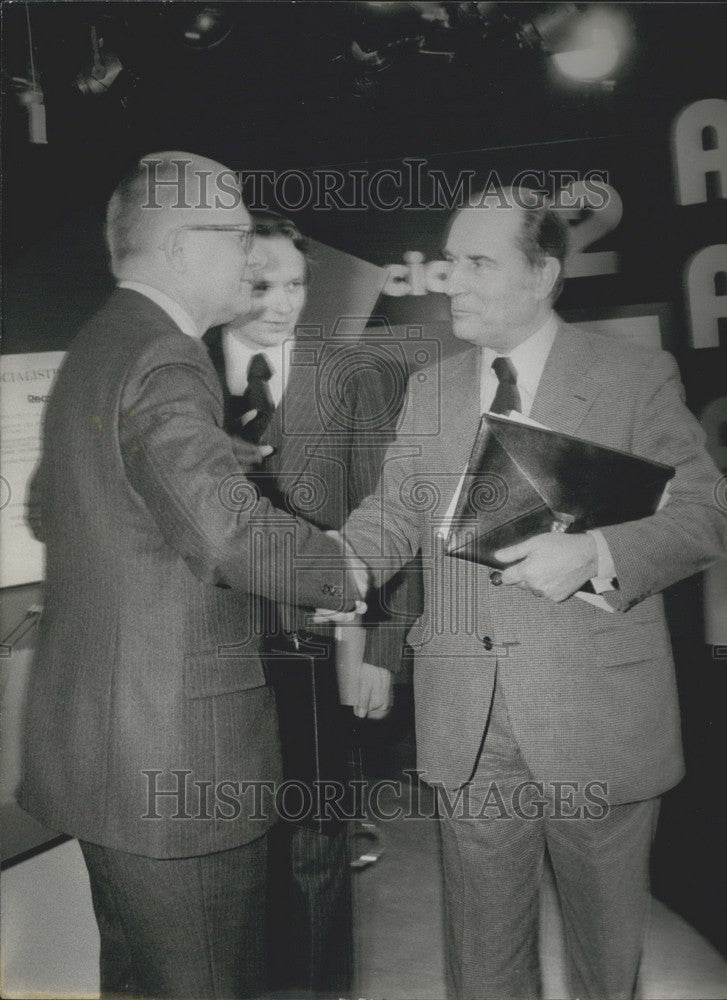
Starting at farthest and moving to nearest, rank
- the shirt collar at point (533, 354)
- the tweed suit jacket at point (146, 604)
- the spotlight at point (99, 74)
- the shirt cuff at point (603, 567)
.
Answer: the spotlight at point (99, 74) < the shirt collar at point (533, 354) < the shirt cuff at point (603, 567) < the tweed suit jacket at point (146, 604)

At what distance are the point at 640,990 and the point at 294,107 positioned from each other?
7.98ft

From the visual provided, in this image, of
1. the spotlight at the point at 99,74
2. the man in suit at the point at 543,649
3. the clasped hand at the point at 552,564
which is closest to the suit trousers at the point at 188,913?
the man in suit at the point at 543,649

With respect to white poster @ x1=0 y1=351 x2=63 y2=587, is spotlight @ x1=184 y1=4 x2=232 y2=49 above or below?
above

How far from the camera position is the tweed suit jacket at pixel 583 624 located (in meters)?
2.00

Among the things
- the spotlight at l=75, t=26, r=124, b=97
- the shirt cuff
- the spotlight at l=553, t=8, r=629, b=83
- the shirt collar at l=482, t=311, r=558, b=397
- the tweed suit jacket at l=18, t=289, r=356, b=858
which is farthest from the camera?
the spotlight at l=75, t=26, r=124, b=97

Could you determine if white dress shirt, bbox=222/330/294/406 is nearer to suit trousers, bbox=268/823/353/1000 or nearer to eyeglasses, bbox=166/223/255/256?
eyeglasses, bbox=166/223/255/256

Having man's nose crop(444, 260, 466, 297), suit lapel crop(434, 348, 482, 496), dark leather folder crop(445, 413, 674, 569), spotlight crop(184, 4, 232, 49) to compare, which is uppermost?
spotlight crop(184, 4, 232, 49)

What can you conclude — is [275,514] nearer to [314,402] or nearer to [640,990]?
[314,402]

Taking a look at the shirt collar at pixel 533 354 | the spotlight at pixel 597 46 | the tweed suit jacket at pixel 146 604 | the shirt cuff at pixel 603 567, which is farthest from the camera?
the spotlight at pixel 597 46

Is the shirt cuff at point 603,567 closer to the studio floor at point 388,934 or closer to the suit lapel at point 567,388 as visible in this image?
the suit lapel at point 567,388

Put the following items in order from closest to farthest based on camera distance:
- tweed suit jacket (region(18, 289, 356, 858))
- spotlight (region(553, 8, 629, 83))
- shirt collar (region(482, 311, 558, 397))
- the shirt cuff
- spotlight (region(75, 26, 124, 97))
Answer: tweed suit jacket (region(18, 289, 356, 858))
the shirt cuff
shirt collar (region(482, 311, 558, 397))
spotlight (region(553, 8, 629, 83))
spotlight (region(75, 26, 124, 97))

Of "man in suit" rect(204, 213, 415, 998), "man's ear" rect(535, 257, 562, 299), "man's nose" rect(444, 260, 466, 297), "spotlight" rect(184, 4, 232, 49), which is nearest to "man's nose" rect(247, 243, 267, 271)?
"man in suit" rect(204, 213, 415, 998)

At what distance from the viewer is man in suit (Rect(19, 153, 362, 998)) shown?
1888 millimetres

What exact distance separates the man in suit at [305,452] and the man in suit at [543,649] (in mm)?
113
